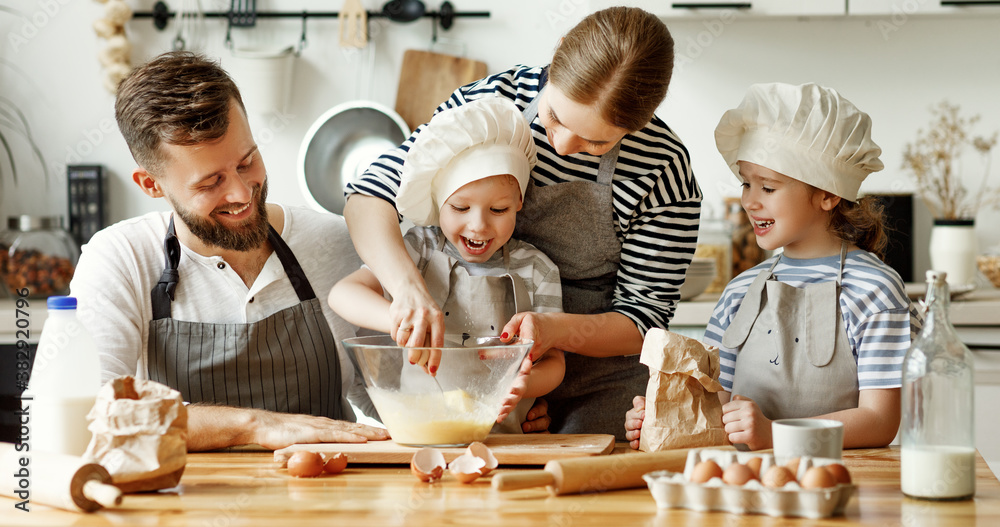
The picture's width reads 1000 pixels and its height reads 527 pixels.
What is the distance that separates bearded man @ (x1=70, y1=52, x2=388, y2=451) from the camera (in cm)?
138

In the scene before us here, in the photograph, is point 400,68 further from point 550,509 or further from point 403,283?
point 550,509

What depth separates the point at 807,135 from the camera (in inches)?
55.9

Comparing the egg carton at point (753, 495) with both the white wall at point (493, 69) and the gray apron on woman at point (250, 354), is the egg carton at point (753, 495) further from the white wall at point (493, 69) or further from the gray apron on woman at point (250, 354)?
the white wall at point (493, 69)

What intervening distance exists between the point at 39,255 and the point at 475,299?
2.00m

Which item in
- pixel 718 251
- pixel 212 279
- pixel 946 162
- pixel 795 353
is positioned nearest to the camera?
pixel 795 353

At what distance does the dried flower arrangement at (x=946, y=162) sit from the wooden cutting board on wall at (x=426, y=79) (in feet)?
5.09

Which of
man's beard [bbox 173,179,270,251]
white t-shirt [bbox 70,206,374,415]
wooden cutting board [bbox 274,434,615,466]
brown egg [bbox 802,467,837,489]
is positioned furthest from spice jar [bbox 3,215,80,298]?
brown egg [bbox 802,467,837,489]

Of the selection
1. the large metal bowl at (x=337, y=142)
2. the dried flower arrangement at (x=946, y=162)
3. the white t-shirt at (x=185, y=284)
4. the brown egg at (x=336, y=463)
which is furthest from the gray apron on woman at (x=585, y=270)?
the dried flower arrangement at (x=946, y=162)

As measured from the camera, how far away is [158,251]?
152cm

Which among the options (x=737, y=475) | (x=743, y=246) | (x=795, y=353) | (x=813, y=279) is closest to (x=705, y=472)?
(x=737, y=475)

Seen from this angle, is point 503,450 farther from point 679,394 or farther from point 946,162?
point 946,162

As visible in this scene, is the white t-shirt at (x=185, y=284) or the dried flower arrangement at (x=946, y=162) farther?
the dried flower arrangement at (x=946, y=162)

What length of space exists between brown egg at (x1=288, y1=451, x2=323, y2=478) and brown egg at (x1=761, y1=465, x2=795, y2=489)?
52 centimetres

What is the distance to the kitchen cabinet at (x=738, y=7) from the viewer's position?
2.79m
